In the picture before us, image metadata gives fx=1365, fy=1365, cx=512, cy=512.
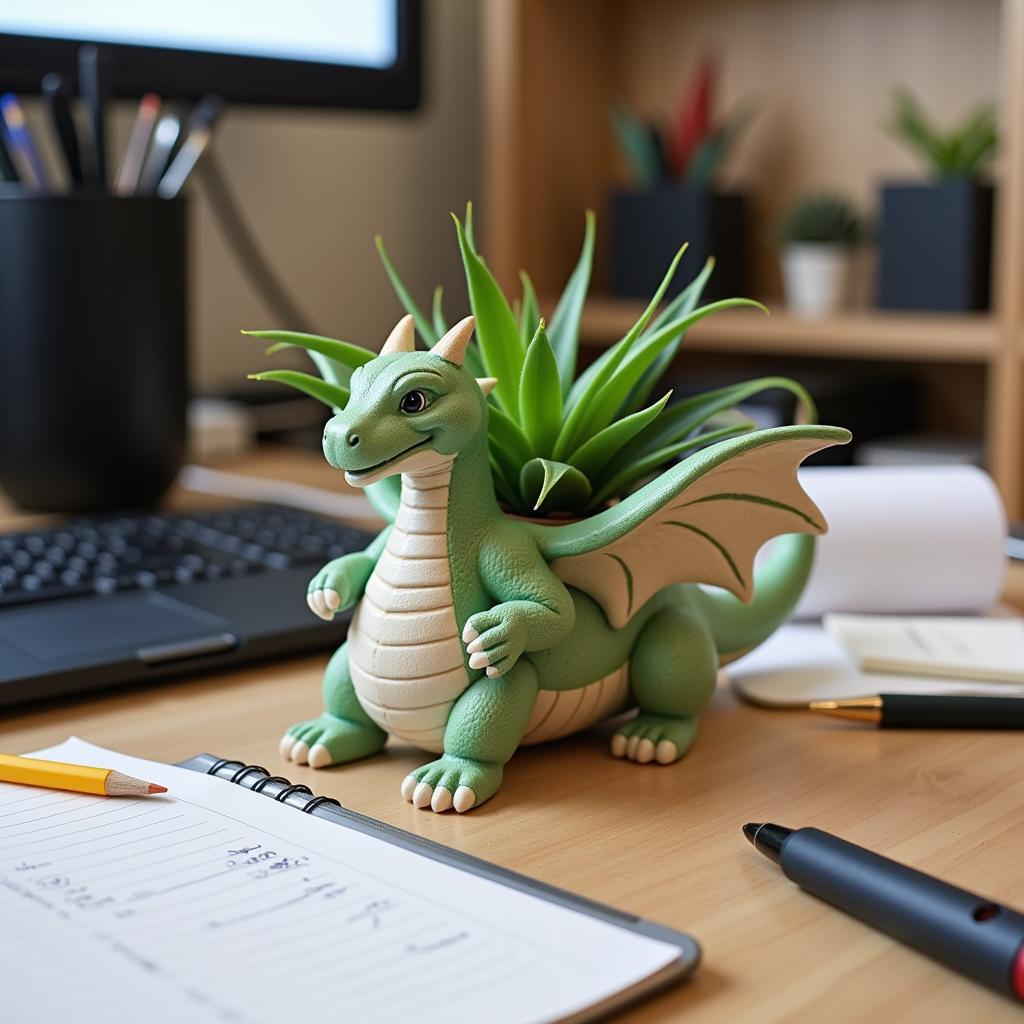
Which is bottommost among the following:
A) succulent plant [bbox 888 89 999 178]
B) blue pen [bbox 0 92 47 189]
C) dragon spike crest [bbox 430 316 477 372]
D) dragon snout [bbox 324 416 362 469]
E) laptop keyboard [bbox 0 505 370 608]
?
laptop keyboard [bbox 0 505 370 608]

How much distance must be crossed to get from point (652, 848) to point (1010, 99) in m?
0.82

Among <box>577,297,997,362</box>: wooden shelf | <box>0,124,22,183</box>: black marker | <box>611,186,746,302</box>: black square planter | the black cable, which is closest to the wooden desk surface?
<box>0,124,22,183</box>: black marker

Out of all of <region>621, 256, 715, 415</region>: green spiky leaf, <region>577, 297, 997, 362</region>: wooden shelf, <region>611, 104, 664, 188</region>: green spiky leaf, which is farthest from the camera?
<region>611, 104, 664, 188</region>: green spiky leaf

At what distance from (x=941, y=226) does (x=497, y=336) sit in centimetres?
79

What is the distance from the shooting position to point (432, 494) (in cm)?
45

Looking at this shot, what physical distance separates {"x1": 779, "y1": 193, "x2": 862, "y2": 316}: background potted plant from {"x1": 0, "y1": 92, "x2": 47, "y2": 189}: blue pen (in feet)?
2.31

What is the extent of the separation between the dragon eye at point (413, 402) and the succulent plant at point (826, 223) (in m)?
0.93

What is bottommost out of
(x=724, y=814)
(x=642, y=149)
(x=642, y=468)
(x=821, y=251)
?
(x=724, y=814)

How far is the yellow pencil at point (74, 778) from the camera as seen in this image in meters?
0.43

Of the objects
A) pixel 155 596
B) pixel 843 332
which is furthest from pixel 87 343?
pixel 843 332

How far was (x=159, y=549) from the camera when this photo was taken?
0.73 m

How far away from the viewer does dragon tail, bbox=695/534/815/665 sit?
0.54 meters

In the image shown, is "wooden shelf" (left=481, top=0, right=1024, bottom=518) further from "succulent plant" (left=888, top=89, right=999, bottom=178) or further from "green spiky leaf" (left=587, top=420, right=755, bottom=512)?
"green spiky leaf" (left=587, top=420, right=755, bottom=512)

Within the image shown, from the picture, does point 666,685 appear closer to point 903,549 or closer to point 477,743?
point 477,743
